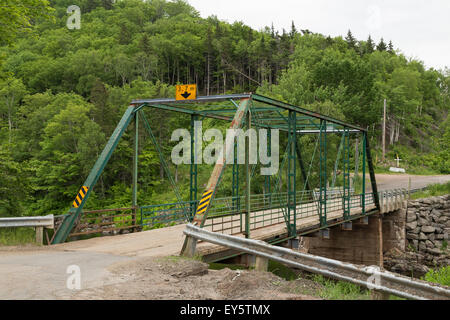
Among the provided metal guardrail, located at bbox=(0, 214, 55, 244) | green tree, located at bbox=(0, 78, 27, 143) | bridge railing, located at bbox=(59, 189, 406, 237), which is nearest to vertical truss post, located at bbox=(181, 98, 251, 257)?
bridge railing, located at bbox=(59, 189, 406, 237)

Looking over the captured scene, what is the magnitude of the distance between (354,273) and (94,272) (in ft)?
13.8

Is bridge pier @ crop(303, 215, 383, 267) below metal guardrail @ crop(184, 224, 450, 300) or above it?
below

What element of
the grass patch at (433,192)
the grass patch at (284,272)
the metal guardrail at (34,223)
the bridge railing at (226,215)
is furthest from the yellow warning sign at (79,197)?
the grass patch at (433,192)

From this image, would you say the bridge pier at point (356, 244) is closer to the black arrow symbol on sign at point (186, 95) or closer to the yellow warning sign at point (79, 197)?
the black arrow symbol on sign at point (186, 95)

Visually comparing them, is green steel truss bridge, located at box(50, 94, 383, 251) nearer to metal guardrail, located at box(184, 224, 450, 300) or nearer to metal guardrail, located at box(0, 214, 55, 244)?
metal guardrail, located at box(0, 214, 55, 244)

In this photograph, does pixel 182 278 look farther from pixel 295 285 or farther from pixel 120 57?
pixel 120 57

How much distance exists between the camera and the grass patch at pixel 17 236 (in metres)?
10.0

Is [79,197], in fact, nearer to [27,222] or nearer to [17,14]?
[27,222]

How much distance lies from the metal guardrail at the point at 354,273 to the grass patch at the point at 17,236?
17.6 feet

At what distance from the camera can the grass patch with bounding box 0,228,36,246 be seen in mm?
10008

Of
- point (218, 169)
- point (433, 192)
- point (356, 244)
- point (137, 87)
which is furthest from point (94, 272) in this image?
point (137, 87)

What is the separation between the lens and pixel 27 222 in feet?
32.7

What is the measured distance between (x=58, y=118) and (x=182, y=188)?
1434cm

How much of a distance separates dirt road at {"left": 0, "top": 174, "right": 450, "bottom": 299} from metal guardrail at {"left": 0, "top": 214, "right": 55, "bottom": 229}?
559mm
